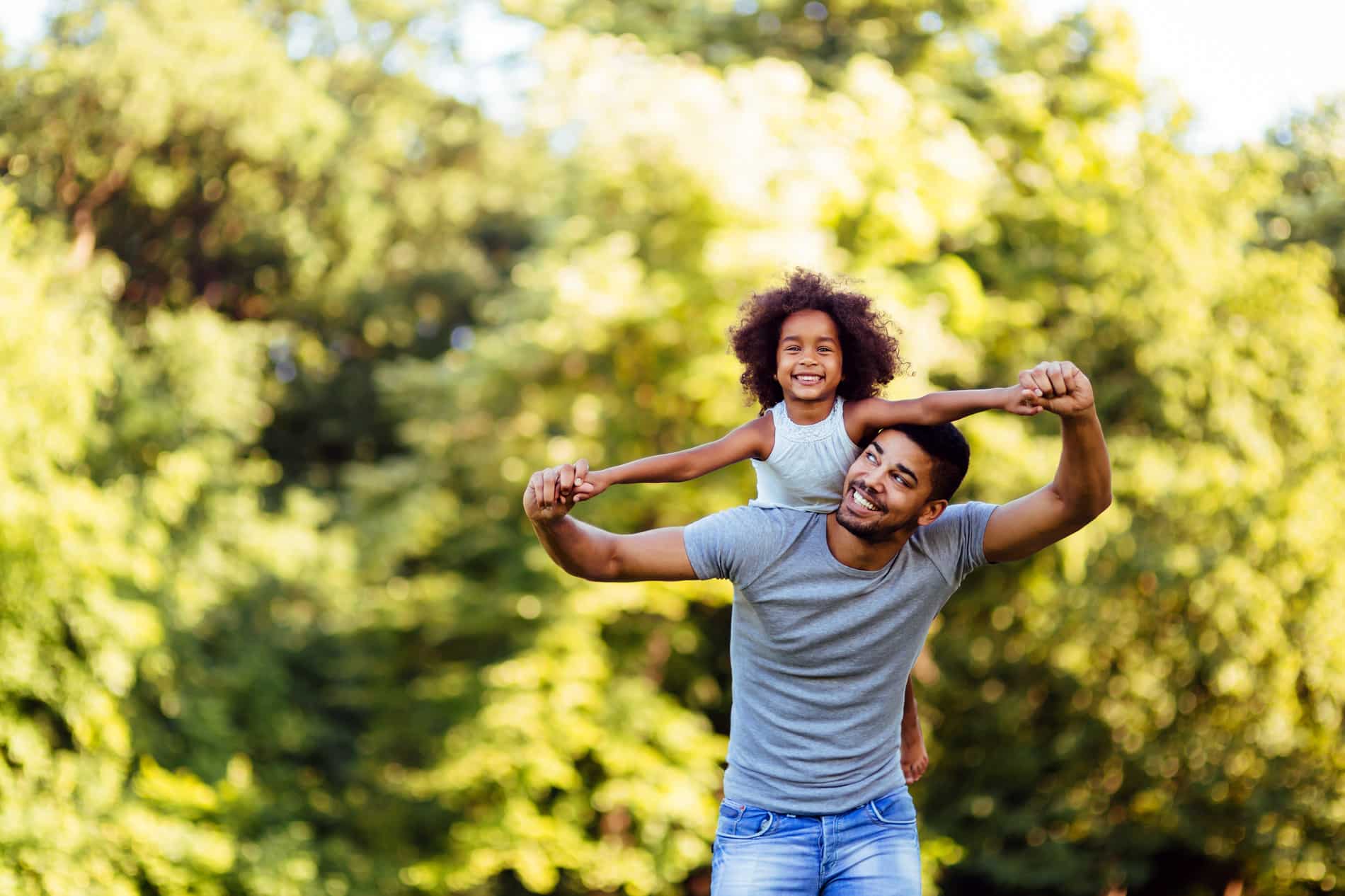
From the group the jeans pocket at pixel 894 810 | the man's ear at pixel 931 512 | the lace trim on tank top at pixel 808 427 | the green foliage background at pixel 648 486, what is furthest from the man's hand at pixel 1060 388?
the green foliage background at pixel 648 486

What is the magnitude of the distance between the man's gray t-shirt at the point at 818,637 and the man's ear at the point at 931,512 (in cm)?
3

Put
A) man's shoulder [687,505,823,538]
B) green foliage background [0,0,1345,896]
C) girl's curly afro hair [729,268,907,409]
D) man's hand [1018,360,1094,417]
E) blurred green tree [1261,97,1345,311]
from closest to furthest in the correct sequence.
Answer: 1. man's hand [1018,360,1094,417]
2. man's shoulder [687,505,823,538]
3. girl's curly afro hair [729,268,907,409]
4. green foliage background [0,0,1345,896]
5. blurred green tree [1261,97,1345,311]

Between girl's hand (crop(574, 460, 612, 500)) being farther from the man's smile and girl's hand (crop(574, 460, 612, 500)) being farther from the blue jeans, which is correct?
the blue jeans

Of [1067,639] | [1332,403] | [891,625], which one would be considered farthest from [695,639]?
[891,625]

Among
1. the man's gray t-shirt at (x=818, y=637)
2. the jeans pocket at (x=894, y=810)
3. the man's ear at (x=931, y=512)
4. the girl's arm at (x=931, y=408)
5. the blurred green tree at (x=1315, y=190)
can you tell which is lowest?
the jeans pocket at (x=894, y=810)

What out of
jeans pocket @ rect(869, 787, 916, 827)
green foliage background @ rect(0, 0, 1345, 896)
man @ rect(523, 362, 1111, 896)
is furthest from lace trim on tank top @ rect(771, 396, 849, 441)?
green foliage background @ rect(0, 0, 1345, 896)

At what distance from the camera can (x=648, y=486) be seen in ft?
30.1

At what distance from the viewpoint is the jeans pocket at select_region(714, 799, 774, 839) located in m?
2.31

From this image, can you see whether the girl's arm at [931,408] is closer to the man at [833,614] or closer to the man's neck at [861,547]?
the man at [833,614]

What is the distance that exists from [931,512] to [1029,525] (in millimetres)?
166

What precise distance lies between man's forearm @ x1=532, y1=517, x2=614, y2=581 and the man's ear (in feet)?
1.75

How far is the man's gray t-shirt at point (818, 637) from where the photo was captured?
228 cm

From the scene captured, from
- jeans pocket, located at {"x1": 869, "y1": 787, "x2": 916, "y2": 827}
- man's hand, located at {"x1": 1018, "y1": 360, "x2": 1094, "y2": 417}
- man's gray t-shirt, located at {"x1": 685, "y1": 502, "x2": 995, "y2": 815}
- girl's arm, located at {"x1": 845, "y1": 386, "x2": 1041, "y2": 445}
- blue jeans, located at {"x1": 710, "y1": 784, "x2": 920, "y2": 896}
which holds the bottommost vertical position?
blue jeans, located at {"x1": 710, "y1": 784, "x2": 920, "y2": 896}

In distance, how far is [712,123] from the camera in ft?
29.1
